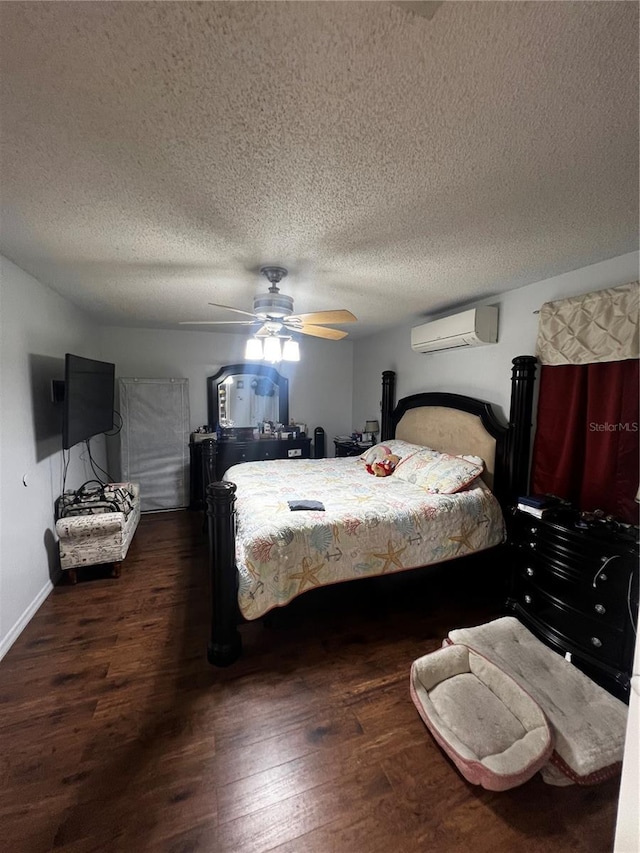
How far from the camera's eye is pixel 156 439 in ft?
14.4

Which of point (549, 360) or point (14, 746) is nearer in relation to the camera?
point (14, 746)

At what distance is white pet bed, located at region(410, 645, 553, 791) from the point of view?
4.28 feet

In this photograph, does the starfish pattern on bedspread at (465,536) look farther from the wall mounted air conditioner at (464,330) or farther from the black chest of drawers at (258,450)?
the black chest of drawers at (258,450)

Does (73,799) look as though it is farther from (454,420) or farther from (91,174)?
(454,420)

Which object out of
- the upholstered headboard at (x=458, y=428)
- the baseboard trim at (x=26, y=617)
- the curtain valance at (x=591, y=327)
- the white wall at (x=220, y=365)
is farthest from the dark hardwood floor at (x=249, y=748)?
the white wall at (x=220, y=365)

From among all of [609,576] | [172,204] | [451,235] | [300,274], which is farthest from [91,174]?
[609,576]

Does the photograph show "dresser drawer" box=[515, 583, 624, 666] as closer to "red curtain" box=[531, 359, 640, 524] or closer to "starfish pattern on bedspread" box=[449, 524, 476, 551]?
"starfish pattern on bedspread" box=[449, 524, 476, 551]

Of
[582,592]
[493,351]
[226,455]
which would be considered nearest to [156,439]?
[226,455]

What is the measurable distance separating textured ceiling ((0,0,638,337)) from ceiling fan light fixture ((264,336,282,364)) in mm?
662

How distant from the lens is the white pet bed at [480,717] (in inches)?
51.4

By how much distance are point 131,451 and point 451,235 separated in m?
4.15

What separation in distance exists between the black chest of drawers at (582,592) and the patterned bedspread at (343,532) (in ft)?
1.25

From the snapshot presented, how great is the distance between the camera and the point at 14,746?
4.83ft

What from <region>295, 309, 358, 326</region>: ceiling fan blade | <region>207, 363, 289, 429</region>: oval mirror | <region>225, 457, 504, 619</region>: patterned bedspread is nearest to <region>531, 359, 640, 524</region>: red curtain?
<region>225, 457, 504, 619</region>: patterned bedspread
